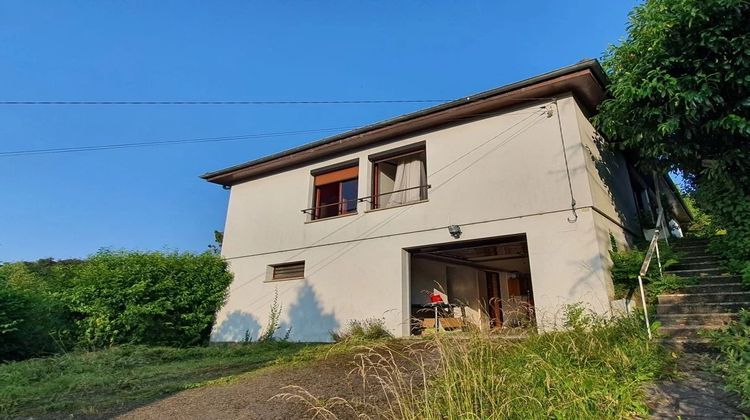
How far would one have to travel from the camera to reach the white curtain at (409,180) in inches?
369

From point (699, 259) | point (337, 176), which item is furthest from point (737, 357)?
point (337, 176)

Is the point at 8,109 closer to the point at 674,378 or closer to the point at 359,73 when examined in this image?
the point at 359,73

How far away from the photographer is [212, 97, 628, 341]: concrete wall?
680cm

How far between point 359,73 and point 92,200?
43.1ft

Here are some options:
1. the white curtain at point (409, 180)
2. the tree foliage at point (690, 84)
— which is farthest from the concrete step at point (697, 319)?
the white curtain at point (409, 180)

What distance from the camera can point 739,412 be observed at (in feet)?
8.70

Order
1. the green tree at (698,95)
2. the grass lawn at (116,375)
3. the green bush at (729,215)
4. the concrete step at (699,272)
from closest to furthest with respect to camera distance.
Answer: the grass lawn at (116,375)
the green tree at (698,95)
the green bush at (729,215)
the concrete step at (699,272)

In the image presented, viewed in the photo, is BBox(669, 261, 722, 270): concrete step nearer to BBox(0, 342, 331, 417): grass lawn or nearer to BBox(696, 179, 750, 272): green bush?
BBox(696, 179, 750, 272): green bush

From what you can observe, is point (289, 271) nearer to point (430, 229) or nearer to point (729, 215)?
point (430, 229)

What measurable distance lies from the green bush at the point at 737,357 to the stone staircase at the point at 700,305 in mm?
769

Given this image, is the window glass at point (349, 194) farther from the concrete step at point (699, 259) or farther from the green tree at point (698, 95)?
the concrete step at point (699, 259)

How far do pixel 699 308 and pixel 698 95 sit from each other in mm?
3347

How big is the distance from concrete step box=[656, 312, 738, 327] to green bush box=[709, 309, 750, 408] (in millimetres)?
1148

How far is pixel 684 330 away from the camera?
16.6 feet
